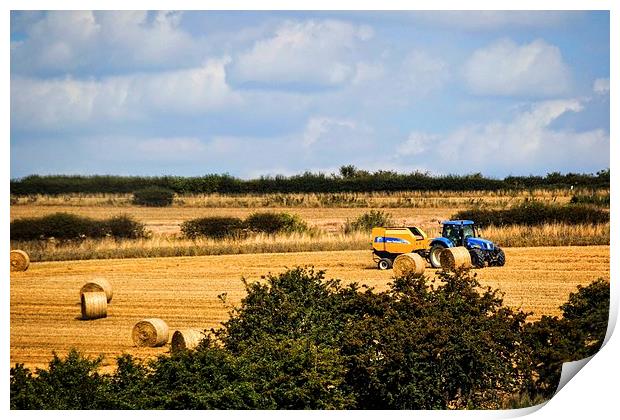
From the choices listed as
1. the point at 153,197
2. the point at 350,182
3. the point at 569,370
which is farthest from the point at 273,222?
the point at 569,370

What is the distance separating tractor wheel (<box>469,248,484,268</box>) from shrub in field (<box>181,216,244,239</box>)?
14.0ft

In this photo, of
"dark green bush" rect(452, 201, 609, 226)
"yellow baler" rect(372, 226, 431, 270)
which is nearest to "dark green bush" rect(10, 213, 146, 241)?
"yellow baler" rect(372, 226, 431, 270)

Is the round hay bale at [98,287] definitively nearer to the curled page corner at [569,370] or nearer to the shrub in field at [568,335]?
the shrub in field at [568,335]

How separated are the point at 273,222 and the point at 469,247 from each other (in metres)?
3.64

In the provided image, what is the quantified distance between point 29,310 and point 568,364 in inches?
298

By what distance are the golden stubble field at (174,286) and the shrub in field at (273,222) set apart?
0.50 meters

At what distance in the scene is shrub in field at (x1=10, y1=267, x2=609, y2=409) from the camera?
33.0 ft

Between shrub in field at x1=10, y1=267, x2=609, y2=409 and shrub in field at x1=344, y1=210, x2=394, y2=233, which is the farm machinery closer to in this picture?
shrub in field at x1=344, y1=210, x2=394, y2=233

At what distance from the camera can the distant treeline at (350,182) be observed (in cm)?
1485

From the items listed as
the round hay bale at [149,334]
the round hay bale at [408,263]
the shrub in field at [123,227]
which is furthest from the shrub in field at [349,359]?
the round hay bale at [408,263]

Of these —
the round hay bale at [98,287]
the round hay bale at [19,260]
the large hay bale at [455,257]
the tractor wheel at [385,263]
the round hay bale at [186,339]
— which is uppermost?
the round hay bale at [19,260]

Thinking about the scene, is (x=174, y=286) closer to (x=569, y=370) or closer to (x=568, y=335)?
(x=568, y=335)
